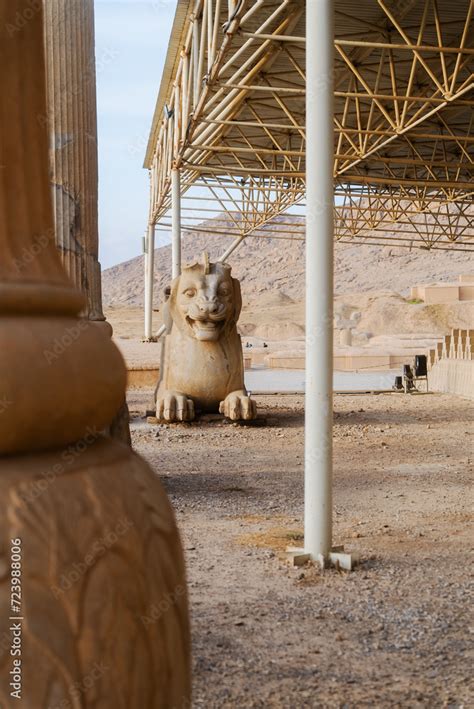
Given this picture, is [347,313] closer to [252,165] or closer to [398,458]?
[252,165]

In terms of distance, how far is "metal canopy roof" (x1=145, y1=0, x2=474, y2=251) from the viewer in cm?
1070

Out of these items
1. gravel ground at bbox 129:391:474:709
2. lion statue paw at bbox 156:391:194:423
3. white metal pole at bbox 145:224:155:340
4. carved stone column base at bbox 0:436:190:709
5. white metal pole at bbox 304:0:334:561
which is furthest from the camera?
white metal pole at bbox 145:224:155:340

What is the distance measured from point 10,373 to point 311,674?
249 centimetres

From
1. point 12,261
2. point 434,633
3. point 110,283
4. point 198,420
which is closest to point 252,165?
point 198,420

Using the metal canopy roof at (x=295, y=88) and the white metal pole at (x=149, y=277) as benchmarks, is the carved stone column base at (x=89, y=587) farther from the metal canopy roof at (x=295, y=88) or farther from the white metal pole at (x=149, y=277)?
the white metal pole at (x=149, y=277)

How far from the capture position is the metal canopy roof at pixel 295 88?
10.7 metres

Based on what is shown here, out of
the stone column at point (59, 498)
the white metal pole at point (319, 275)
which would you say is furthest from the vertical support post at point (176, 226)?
the stone column at point (59, 498)

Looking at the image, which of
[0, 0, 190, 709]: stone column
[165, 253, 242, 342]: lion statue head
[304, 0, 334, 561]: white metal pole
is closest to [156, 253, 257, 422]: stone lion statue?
[165, 253, 242, 342]: lion statue head

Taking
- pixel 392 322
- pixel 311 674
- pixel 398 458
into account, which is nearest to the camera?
pixel 311 674

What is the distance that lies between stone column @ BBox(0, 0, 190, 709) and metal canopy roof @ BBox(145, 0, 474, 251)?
7845 millimetres

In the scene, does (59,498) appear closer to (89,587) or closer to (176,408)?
(89,587)

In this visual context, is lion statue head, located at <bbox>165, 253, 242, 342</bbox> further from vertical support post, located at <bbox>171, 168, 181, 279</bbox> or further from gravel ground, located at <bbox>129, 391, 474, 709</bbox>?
vertical support post, located at <bbox>171, 168, 181, 279</bbox>

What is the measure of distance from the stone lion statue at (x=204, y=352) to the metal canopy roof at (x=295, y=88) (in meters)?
2.85

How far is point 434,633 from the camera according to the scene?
3.62 m
